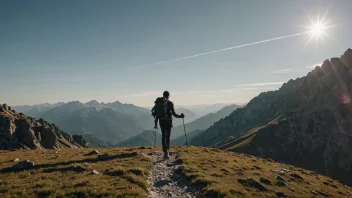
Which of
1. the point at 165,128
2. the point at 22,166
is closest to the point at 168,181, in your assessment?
the point at 165,128

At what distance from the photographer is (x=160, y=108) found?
1022 inches

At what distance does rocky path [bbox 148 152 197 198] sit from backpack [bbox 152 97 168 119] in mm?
4689

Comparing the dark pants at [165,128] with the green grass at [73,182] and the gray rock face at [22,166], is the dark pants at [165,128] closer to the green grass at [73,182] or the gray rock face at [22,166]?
the green grass at [73,182]

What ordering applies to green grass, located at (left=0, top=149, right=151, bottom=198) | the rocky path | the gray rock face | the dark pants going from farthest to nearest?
the dark pants
the gray rock face
the rocky path
green grass, located at (left=0, top=149, right=151, bottom=198)

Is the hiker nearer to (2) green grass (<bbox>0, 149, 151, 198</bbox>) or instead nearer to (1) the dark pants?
(1) the dark pants

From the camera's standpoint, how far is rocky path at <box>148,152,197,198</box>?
53.0ft

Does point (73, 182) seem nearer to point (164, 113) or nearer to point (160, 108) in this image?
point (164, 113)

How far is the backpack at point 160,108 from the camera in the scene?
25812mm

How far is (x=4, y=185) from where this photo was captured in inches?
607

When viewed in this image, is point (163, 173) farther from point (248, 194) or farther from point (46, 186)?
point (46, 186)

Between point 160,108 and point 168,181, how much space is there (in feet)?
29.8

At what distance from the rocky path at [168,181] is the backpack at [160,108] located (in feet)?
15.4

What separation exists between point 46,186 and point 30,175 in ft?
14.6

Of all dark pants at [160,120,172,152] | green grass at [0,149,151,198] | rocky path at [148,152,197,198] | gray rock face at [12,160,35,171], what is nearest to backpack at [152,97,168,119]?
dark pants at [160,120,172,152]
